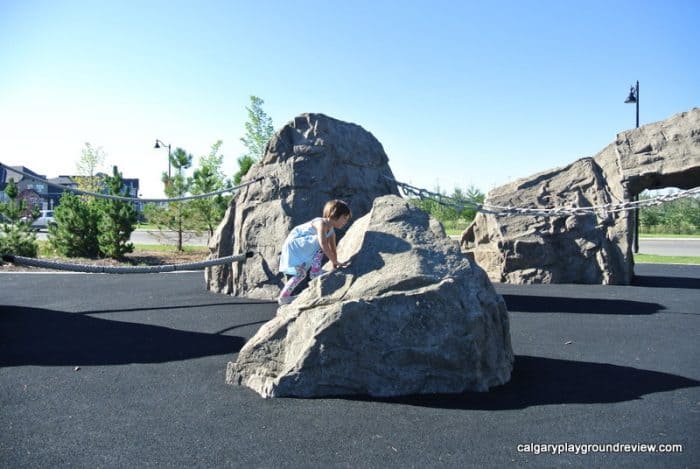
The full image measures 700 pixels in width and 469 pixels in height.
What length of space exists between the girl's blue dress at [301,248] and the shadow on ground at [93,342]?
3.38ft

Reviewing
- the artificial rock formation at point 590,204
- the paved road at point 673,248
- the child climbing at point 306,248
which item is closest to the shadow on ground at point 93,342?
the child climbing at point 306,248

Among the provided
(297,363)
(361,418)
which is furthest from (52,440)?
(361,418)

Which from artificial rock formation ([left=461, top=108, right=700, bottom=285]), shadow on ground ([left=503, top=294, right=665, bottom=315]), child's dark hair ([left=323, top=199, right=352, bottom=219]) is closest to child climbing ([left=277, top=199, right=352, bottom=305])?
child's dark hair ([left=323, top=199, right=352, bottom=219])

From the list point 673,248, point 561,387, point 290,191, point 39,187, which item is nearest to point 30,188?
point 290,191

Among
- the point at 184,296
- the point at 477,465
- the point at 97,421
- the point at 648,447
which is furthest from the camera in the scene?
the point at 184,296

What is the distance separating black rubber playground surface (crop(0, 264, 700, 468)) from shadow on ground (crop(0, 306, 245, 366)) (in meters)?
0.02

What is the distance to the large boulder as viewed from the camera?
155 inches

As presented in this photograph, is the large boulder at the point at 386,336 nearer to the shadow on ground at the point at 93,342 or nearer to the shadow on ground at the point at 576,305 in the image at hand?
the shadow on ground at the point at 93,342

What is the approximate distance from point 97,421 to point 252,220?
17.3 feet

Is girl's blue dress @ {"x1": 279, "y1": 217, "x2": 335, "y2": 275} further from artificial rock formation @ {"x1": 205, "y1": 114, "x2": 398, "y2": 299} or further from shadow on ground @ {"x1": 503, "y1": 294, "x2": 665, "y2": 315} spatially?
shadow on ground @ {"x1": 503, "y1": 294, "x2": 665, "y2": 315}

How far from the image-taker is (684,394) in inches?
158

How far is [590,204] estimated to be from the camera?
35.6ft

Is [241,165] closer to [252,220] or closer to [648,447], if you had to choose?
[252,220]

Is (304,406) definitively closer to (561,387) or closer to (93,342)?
(561,387)
